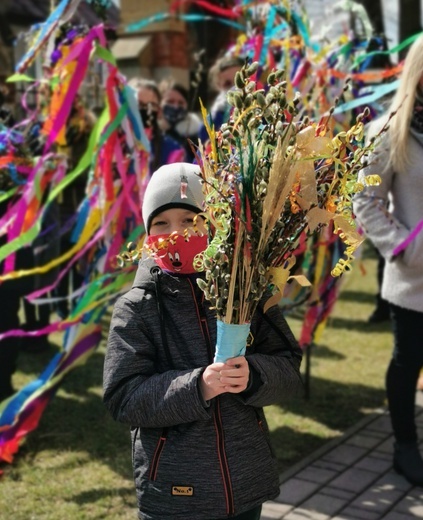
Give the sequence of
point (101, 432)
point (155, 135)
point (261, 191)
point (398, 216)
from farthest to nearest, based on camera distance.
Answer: point (155, 135) → point (101, 432) → point (398, 216) → point (261, 191)

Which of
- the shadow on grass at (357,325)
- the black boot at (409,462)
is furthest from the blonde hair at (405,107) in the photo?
the shadow on grass at (357,325)

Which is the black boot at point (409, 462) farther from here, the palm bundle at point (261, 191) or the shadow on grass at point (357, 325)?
the shadow on grass at point (357, 325)

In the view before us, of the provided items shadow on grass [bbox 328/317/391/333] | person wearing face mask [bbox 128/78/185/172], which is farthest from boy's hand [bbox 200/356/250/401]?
shadow on grass [bbox 328/317/391/333]

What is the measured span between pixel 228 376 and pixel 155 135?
A: 3160 millimetres

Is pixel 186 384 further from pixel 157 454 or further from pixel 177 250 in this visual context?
pixel 177 250

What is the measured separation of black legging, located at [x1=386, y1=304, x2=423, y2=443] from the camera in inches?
151

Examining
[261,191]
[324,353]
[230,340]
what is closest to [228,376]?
[230,340]

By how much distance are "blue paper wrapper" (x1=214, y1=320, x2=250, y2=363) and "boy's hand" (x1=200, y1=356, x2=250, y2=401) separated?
16mm

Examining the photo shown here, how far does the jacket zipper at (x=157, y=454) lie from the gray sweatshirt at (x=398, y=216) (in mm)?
1799

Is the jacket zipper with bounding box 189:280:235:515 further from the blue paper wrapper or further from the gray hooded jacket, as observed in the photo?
the blue paper wrapper

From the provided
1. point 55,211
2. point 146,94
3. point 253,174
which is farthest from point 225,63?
point 253,174

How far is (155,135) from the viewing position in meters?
5.11

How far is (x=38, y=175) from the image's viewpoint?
4.40 metres

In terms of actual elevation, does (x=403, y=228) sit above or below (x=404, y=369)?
above
